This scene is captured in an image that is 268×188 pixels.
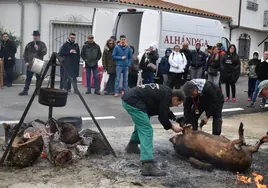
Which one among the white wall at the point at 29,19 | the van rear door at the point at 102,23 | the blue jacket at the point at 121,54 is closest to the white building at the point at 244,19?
the white wall at the point at 29,19

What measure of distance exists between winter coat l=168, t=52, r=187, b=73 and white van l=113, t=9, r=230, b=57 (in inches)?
37.0

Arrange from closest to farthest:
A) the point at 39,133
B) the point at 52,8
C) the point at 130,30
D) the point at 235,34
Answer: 1. the point at 39,133
2. the point at 130,30
3. the point at 52,8
4. the point at 235,34

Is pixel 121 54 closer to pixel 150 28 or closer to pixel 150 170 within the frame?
pixel 150 28

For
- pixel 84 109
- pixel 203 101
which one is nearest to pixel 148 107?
pixel 203 101

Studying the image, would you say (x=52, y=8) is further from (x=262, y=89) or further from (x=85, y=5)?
(x=262, y=89)

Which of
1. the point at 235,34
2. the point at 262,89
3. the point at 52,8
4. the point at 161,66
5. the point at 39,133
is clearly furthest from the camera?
Result: the point at 235,34

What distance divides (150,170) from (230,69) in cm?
710

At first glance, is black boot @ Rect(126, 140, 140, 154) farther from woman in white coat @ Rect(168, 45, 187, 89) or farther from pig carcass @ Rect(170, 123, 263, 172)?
woman in white coat @ Rect(168, 45, 187, 89)

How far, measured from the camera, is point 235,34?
23500mm

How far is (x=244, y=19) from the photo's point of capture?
23.9 metres

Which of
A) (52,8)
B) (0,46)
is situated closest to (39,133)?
(0,46)

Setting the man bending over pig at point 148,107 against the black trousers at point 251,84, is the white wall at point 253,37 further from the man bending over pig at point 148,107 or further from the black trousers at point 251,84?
the man bending over pig at point 148,107

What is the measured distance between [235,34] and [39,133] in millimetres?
19568

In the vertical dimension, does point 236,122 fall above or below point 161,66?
below
